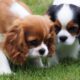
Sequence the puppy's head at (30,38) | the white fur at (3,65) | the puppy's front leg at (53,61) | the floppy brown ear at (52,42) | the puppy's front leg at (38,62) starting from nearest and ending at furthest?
1. the puppy's head at (30,38)
2. the floppy brown ear at (52,42)
3. the white fur at (3,65)
4. the puppy's front leg at (38,62)
5. the puppy's front leg at (53,61)

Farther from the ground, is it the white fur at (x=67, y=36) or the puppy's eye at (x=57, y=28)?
the puppy's eye at (x=57, y=28)

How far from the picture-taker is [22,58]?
5625 millimetres

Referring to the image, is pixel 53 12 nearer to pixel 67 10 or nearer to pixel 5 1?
pixel 67 10

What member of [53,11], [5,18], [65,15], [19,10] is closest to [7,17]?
[5,18]

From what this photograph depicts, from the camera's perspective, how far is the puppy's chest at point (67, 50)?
20.0ft

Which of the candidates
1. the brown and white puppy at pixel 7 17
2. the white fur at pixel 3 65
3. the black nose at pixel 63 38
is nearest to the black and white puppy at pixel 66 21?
the black nose at pixel 63 38

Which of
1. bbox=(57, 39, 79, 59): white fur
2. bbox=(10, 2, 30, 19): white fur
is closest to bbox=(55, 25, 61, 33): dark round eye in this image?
bbox=(57, 39, 79, 59): white fur

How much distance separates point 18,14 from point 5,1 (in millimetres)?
357

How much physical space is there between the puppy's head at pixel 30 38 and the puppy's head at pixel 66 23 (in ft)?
0.38

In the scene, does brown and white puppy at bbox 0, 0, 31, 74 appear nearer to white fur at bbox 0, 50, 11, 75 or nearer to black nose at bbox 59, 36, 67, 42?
white fur at bbox 0, 50, 11, 75

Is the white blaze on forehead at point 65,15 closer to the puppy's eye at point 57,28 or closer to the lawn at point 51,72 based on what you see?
the puppy's eye at point 57,28

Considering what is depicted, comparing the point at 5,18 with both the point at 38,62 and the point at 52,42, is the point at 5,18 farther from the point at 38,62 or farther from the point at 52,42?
the point at 38,62

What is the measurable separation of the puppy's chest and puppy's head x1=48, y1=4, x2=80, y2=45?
30 centimetres

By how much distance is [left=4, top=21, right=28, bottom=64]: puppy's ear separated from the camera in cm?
553
